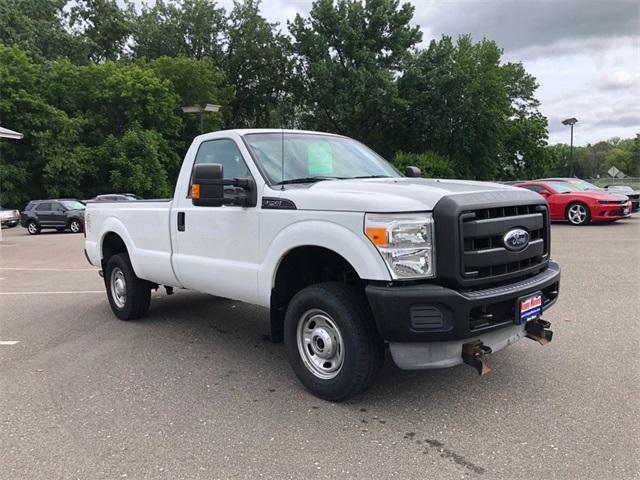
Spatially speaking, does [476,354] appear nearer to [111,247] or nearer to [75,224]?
[111,247]

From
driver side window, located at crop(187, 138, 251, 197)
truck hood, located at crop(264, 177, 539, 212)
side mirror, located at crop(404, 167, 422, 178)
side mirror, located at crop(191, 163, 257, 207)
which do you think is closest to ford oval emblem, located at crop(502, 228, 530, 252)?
truck hood, located at crop(264, 177, 539, 212)

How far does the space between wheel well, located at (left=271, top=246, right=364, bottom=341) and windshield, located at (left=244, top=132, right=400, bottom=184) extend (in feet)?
2.12

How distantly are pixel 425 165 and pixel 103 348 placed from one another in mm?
27951

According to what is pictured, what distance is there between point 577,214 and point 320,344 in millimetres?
15219

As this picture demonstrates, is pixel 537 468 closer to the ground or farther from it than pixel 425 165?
closer to the ground

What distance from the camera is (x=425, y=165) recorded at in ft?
103

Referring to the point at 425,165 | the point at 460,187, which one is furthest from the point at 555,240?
the point at 425,165

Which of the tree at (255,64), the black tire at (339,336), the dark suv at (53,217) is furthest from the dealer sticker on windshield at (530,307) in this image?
the tree at (255,64)

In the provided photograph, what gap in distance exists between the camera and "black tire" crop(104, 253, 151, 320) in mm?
6156

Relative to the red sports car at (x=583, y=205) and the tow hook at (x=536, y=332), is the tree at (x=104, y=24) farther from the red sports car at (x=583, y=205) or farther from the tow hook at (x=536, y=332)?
the tow hook at (x=536, y=332)

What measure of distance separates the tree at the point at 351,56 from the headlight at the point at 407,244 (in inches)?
1411

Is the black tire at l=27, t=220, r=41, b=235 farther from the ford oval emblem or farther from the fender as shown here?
the ford oval emblem

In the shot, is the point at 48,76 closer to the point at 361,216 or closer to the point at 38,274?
the point at 38,274

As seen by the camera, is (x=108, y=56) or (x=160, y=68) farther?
(x=108, y=56)
